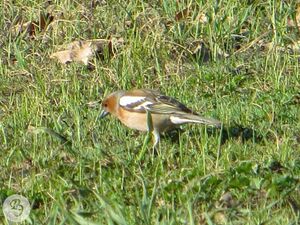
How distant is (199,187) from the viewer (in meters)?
6.66

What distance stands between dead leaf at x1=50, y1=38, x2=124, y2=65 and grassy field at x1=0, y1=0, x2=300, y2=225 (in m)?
0.06

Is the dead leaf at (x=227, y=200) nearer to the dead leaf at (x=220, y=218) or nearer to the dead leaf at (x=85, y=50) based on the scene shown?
the dead leaf at (x=220, y=218)

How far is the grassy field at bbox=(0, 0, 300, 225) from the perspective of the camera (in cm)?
658

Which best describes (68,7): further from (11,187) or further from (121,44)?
(11,187)

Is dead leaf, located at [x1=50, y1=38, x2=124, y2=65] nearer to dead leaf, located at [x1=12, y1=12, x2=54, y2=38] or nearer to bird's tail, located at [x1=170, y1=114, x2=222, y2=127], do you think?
dead leaf, located at [x1=12, y1=12, x2=54, y2=38]

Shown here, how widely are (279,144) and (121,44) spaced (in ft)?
9.79

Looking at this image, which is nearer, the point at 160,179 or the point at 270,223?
the point at 270,223

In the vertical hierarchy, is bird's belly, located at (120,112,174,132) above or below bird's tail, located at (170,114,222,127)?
below

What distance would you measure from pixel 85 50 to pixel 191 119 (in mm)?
2538

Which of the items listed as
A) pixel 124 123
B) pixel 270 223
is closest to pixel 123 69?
pixel 124 123

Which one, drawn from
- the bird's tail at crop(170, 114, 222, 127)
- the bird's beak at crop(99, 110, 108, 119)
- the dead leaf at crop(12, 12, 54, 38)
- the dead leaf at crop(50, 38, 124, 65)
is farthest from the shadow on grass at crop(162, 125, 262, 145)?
the dead leaf at crop(12, 12, 54, 38)

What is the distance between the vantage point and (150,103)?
28.0 ft

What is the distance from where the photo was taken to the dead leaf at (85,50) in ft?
33.6

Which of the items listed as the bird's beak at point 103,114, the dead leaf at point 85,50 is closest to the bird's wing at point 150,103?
the bird's beak at point 103,114
